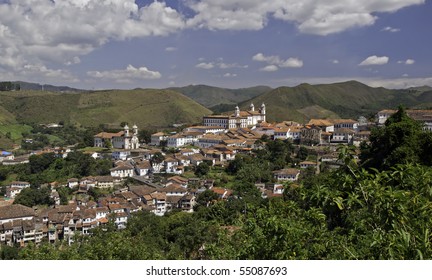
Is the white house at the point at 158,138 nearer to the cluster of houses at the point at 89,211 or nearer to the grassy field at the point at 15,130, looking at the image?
the cluster of houses at the point at 89,211

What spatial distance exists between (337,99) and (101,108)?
69040mm

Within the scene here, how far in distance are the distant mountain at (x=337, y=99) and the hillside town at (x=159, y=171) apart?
154ft

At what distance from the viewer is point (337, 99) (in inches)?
4451

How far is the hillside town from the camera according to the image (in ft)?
73.4

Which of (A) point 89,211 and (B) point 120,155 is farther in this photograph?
(B) point 120,155

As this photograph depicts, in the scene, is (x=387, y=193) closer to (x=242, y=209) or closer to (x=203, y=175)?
(x=242, y=209)

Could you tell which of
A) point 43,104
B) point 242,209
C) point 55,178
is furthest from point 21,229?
point 43,104

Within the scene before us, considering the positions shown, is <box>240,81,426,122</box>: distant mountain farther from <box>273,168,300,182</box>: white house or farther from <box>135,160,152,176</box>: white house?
<box>273,168,300,182</box>: white house

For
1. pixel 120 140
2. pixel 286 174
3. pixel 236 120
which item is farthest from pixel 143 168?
pixel 236 120

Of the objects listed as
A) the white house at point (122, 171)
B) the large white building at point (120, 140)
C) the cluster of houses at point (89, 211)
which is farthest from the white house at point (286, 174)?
the large white building at point (120, 140)

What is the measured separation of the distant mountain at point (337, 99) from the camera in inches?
3632

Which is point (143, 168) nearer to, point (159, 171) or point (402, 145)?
point (159, 171)

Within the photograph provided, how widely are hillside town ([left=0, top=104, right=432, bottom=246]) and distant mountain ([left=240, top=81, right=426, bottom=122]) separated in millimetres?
46852

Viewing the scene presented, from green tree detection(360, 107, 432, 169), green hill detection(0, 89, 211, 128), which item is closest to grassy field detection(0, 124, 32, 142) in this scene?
green hill detection(0, 89, 211, 128)
